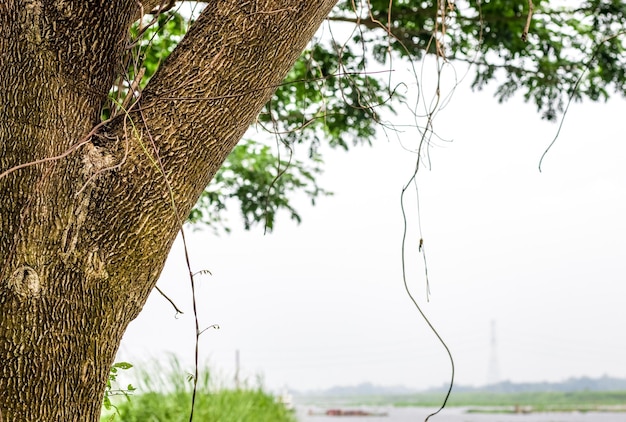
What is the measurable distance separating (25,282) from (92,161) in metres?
0.21

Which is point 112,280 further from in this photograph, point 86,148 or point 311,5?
point 311,5

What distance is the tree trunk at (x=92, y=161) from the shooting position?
1128mm

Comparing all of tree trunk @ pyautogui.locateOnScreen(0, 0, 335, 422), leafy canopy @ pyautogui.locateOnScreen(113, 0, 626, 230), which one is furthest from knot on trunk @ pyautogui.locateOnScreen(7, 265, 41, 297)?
leafy canopy @ pyautogui.locateOnScreen(113, 0, 626, 230)

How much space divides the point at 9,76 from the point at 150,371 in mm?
3700

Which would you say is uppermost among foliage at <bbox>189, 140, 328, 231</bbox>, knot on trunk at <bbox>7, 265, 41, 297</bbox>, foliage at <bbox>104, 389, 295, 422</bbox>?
foliage at <bbox>189, 140, 328, 231</bbox>

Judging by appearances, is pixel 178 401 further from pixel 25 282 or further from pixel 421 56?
pixel 25 282

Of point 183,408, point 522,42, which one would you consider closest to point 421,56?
point 522,42

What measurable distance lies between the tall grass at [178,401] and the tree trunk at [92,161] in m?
3.16

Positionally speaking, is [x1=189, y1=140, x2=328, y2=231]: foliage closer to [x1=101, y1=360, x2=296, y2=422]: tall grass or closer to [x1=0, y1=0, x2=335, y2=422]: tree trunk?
[x1=101, y1=360, x2=296, y2=422]: tall grass

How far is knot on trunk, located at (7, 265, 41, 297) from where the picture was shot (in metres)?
1.13

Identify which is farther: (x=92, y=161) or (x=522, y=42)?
(x=522, y=42)

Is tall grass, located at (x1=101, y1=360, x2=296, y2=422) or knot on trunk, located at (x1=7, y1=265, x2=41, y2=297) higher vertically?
knot on trunk, located at (x1=7, y1=265, x2=41, y2=297)

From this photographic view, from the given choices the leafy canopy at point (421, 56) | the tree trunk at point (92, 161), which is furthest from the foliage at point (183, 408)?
the tree trunk at point (92, 161)

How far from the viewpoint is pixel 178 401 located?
452cm
